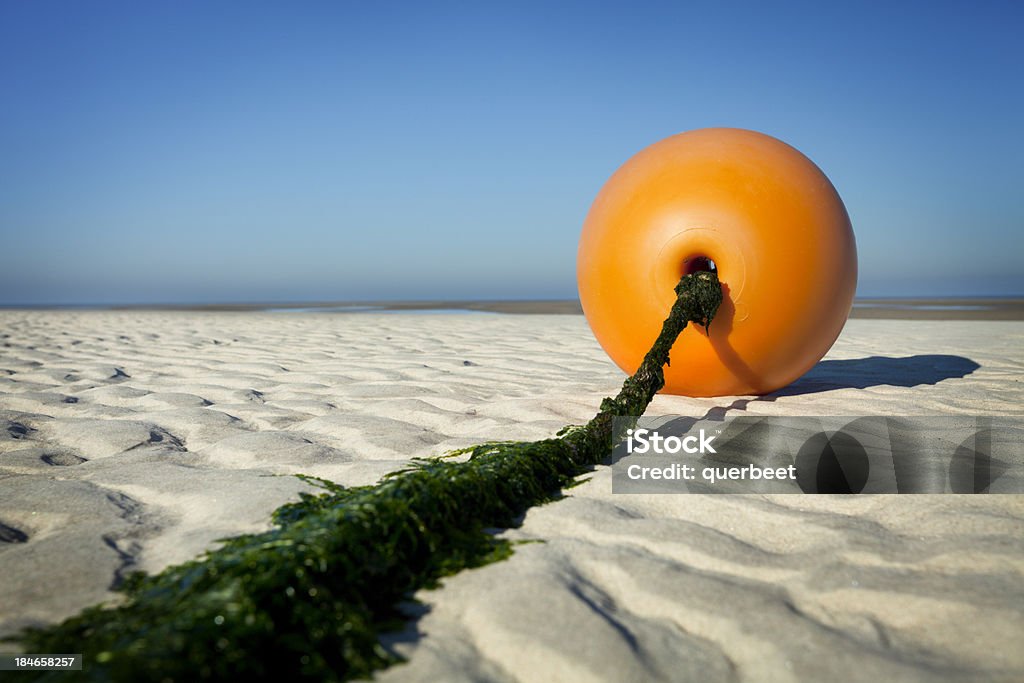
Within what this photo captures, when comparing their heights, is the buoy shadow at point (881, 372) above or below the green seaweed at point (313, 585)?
above

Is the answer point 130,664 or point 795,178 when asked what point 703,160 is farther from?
point 130,664

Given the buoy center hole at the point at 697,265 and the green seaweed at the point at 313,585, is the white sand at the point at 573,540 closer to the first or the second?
the green seaweed at the point at 313,585

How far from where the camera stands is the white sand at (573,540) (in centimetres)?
137

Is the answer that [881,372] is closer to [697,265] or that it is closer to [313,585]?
[697,265]

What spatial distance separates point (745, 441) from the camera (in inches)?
116

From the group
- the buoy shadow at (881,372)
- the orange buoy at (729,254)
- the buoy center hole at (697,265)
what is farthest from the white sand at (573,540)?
the buoy center hole at (697,265)

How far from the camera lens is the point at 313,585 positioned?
1.47 m

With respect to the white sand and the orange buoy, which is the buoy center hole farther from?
the white sand

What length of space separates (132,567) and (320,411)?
1.96m

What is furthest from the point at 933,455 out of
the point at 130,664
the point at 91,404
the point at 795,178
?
the point at 91,404

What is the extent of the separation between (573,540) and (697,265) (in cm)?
195

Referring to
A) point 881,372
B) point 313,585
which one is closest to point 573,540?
point 313,585

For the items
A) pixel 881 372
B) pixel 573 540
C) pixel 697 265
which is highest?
pixel 697 265

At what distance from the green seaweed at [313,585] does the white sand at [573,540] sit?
0.34ft
